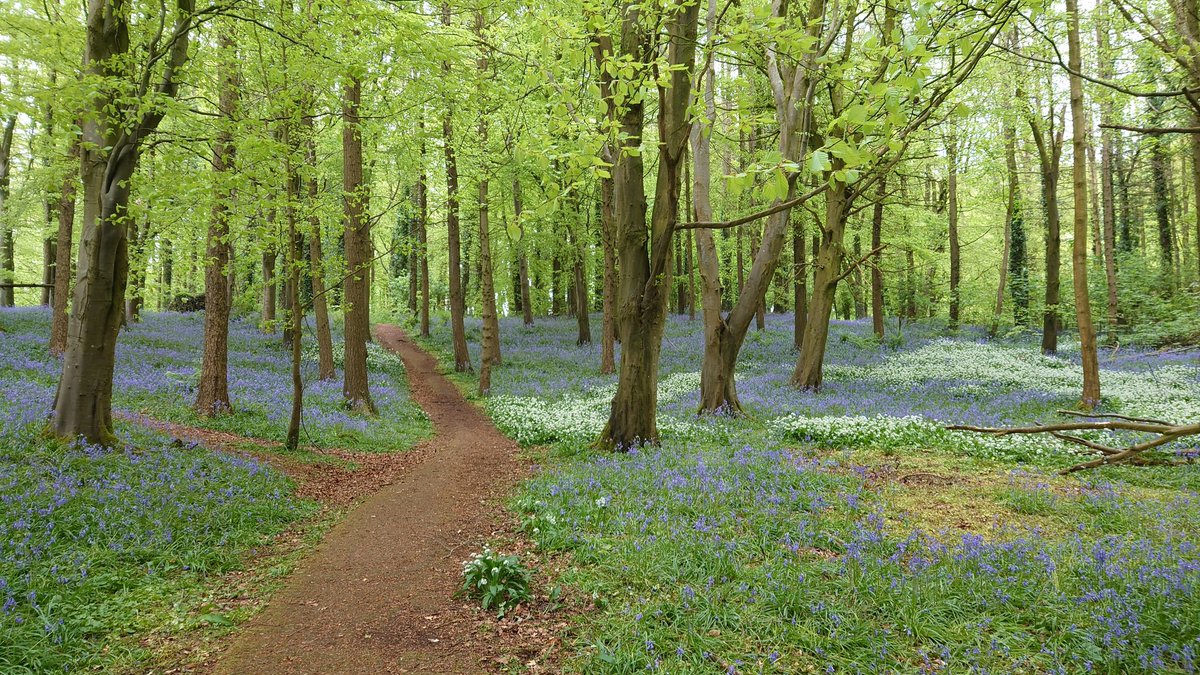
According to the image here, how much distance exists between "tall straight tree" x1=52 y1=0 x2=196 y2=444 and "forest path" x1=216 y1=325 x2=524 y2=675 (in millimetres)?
4390

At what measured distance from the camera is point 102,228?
28.2ft

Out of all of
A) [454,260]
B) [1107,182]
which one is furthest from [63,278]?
[1107,182]

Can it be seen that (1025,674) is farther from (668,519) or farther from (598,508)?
(598,508)

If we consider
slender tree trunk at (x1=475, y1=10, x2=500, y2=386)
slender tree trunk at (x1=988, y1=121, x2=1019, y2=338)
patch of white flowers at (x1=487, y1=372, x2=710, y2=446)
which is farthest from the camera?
slender tree trunk at (x1=988, y1=121, x2=1019, y2=338)

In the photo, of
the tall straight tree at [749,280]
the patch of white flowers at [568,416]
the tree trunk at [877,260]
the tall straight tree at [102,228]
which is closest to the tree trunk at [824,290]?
the tall straight tree at [749,280]

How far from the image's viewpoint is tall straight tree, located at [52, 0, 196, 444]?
8383mm

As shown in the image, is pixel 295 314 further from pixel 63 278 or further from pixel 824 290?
pixel 824 290

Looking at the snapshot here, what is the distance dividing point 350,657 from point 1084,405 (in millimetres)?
15061

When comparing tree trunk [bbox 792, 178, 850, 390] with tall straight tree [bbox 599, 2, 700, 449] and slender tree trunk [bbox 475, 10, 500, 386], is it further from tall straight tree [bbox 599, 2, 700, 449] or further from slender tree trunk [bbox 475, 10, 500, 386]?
slender tree trunk [bbox 475, 10, 500, 386]

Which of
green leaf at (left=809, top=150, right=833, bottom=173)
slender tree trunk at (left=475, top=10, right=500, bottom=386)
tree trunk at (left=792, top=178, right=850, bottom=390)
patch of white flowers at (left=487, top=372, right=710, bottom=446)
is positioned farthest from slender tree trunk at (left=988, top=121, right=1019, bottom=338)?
green leaf at (left=809, top=150, right=833, bottom=173)

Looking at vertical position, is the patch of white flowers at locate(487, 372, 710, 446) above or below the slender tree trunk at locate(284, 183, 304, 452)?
below

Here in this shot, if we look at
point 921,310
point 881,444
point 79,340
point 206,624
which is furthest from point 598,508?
point 921,310

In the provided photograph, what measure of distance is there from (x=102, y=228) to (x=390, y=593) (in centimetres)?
747

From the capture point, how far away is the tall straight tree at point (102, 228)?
8.38m
